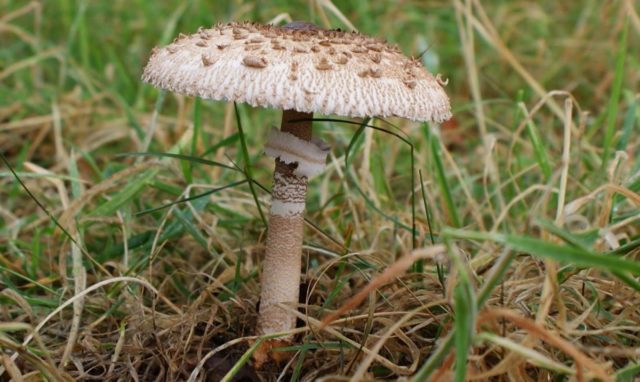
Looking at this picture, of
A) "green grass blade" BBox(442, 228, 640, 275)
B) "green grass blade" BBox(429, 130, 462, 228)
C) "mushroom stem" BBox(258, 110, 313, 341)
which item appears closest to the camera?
"green grass blade" BBox(442, 228, 640, 275)

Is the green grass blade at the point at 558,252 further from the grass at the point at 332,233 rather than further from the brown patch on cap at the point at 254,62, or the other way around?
the brown patch on cap at the point at 254,62

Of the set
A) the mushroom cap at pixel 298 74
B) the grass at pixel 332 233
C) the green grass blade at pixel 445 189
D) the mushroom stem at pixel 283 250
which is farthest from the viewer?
the green grass blade at pixel 445 189

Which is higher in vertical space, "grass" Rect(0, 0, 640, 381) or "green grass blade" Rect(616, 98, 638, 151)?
"green grass blade" Rect(616, 98, 638, 151)

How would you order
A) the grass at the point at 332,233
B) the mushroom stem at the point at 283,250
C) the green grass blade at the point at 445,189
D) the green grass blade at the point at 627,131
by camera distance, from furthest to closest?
the green grass blade at the point at 627,131 < the green grass blade at the point at 445,189 < the mushroom stem at the point at 283,250 < the grass at the point at 332,233

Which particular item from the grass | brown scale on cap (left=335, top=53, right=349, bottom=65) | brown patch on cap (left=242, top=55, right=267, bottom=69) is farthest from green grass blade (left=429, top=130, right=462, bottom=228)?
brown patch on cap (left=242, top=55, right=267, bottom=69)

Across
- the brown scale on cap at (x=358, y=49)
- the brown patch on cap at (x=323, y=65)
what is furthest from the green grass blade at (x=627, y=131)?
the brown patch on cap at (x=323, y=65)

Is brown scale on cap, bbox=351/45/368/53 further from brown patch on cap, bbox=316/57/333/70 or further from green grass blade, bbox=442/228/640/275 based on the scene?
green grass blade, bbox=442/228/640/275

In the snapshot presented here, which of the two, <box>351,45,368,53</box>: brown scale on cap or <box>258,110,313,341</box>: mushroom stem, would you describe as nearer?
<box>351,45,368,53</box>: brown scale on cap
